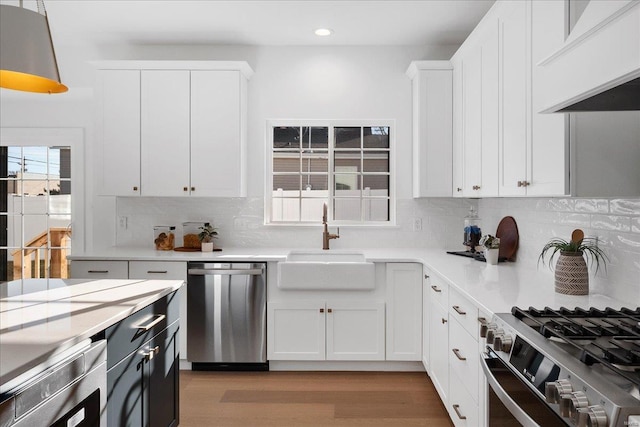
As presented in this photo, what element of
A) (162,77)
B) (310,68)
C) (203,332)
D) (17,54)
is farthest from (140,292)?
(310,68)

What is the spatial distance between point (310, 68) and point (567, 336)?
10.8 ft

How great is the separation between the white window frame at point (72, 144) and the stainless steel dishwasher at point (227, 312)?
1599 mm

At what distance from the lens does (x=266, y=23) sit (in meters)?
3.62

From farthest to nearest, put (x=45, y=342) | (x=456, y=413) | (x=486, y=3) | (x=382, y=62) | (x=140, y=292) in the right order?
1. (x=382, y=62)
2. (x=486, y=3)
3. (x=456, y=413)
4. (x=140, y=292)
5. (x=45, y=342)

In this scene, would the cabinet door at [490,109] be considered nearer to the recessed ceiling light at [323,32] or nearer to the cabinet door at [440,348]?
the cabinet door at [440,348]

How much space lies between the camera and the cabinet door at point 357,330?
11.4 ft

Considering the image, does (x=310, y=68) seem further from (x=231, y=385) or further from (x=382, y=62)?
(x=231, y=385)

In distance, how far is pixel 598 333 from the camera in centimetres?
138

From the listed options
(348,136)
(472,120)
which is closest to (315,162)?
(348,136)

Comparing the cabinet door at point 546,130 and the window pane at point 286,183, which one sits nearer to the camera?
the cabinet door at point 546,130

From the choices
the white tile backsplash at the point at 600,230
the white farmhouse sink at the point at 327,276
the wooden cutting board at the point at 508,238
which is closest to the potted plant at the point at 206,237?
the white farmhouse sink at the point at 327,276

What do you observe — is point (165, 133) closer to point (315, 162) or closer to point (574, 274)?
point (315, 162)

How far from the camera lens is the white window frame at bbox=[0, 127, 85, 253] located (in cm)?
435

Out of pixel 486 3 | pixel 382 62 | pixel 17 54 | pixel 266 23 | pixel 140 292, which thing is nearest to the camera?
pixel 17 54
